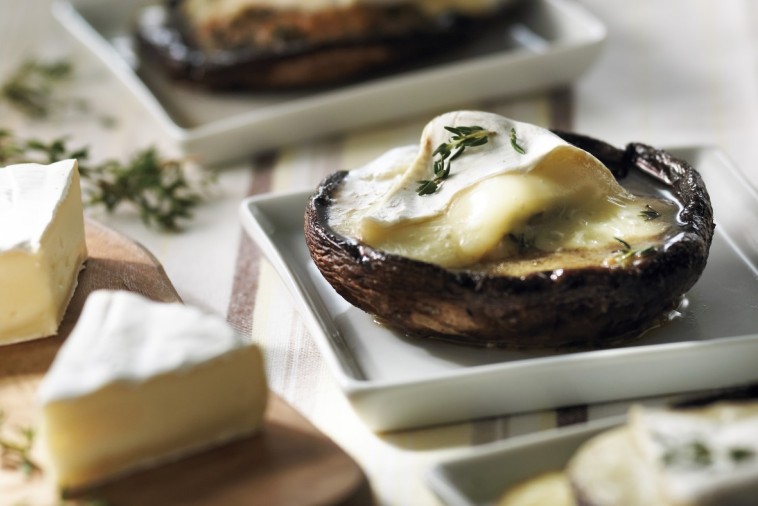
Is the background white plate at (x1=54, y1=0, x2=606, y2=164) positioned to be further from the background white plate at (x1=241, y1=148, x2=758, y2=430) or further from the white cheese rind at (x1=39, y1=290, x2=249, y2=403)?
the white cheese rind at (x1=39, y1=290, x2=249, y2=403)

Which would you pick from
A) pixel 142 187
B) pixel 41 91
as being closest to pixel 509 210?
pixel 142 187

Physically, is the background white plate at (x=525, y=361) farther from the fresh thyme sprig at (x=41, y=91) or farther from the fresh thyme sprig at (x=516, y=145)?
the fresh thyme sprig at (x=41, y=91)

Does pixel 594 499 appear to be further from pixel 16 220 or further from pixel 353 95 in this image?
pixel 353 95

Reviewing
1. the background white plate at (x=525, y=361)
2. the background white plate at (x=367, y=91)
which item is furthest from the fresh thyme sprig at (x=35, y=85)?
the background white plate at (x=525, y=361)

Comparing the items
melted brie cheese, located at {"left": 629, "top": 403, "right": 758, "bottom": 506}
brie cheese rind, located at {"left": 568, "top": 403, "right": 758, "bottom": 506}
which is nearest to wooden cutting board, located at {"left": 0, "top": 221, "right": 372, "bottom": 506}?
brie cheese rind, located at {"left": 568, "top": 403, "right": 758, "bottom": 506}

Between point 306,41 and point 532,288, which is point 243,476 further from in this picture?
point 306,41

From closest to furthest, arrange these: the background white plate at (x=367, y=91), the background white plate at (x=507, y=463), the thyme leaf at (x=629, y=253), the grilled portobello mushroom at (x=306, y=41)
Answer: the background white plate at (x=507, y=463)
the thyme leaf at (x=629, y=253)
the background white plate at (x=367, y=91)
the grilled portobello mushroom at (x=306, y=41)
